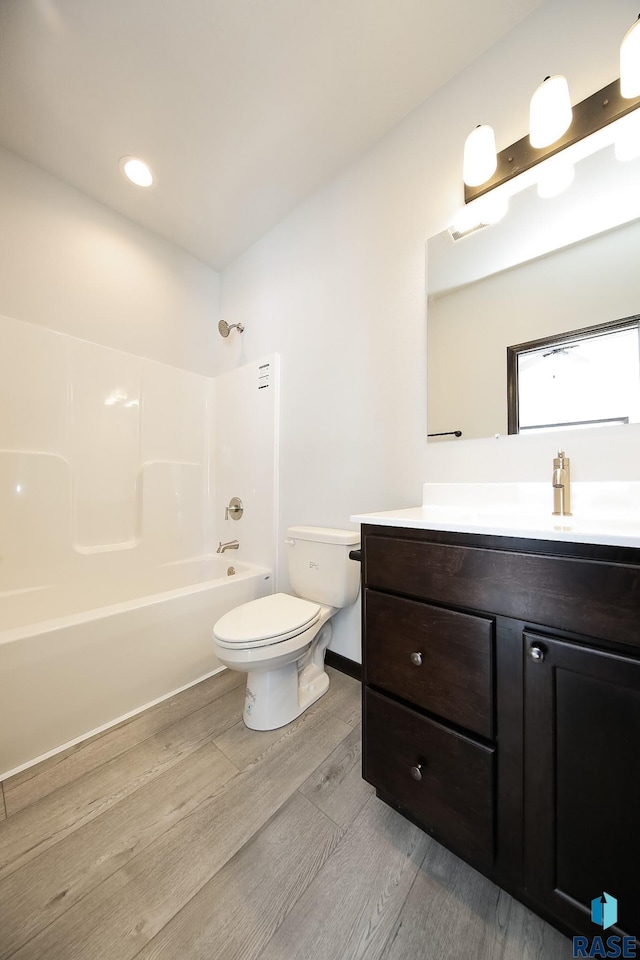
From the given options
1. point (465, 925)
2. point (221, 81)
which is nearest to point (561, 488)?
point (465, 925)

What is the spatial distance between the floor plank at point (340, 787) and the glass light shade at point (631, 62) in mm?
2208

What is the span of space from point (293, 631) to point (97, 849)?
729 millimetres

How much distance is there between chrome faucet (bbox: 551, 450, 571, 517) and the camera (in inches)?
38.1

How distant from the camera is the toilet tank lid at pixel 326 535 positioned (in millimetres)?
1439

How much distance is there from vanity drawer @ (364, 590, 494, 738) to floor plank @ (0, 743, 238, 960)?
681mm

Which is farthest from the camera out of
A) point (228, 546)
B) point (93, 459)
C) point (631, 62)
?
point (228, 546)

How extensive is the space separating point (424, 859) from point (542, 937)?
249 mm

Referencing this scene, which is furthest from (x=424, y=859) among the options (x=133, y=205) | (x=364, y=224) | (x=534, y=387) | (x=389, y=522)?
(x=133, y=205)

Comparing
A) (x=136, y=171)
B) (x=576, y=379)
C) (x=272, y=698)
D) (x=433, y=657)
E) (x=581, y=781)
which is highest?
(x=136, y=171)

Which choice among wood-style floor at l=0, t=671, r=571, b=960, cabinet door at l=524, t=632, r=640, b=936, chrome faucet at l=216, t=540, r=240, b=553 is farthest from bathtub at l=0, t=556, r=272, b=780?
cabinet door at l=524, t=632, r=640, b=936

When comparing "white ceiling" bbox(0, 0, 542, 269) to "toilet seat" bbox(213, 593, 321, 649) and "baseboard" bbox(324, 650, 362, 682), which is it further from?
"baseboard" bbox(324, 650, 362, 682)

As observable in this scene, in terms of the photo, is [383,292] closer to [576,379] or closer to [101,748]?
[576,379]

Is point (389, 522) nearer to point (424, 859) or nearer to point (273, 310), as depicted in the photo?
point (424, 859)

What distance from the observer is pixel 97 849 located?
34.0 inches
